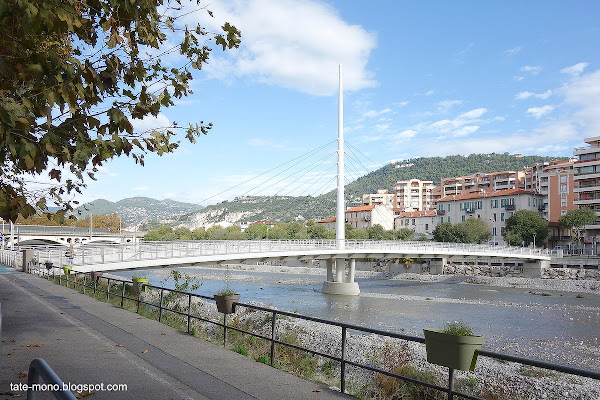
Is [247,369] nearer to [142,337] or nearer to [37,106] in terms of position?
[142,337]

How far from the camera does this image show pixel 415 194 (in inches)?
5330

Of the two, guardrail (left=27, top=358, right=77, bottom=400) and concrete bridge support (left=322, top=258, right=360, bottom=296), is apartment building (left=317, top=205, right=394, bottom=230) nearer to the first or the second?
concrete bridge support (left=322, top=258, right=360, bottom=296)

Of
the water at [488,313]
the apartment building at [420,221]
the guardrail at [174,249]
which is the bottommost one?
the water at [488,313]

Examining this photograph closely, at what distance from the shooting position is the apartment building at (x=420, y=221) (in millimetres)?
95938

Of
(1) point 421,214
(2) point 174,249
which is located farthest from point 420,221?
(2) point 174,249

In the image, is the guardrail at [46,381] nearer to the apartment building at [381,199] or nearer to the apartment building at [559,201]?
the apartment building at [559,201]

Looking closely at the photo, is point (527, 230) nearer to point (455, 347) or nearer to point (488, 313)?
point (488, 313)

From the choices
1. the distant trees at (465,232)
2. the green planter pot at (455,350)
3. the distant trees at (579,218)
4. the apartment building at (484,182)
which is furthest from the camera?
the apartment building at (484,182)

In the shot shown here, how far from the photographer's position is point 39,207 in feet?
16.6

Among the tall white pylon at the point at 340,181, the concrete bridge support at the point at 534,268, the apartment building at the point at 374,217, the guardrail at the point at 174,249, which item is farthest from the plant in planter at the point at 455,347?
the apartment building at the point at 374,217

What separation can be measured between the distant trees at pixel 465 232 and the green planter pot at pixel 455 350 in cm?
6895

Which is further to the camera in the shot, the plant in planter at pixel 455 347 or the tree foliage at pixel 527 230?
the tree foliage at pixel 527 230

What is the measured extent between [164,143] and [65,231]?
80.5 metres

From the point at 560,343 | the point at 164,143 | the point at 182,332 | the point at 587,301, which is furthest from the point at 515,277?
the point at 164,143
